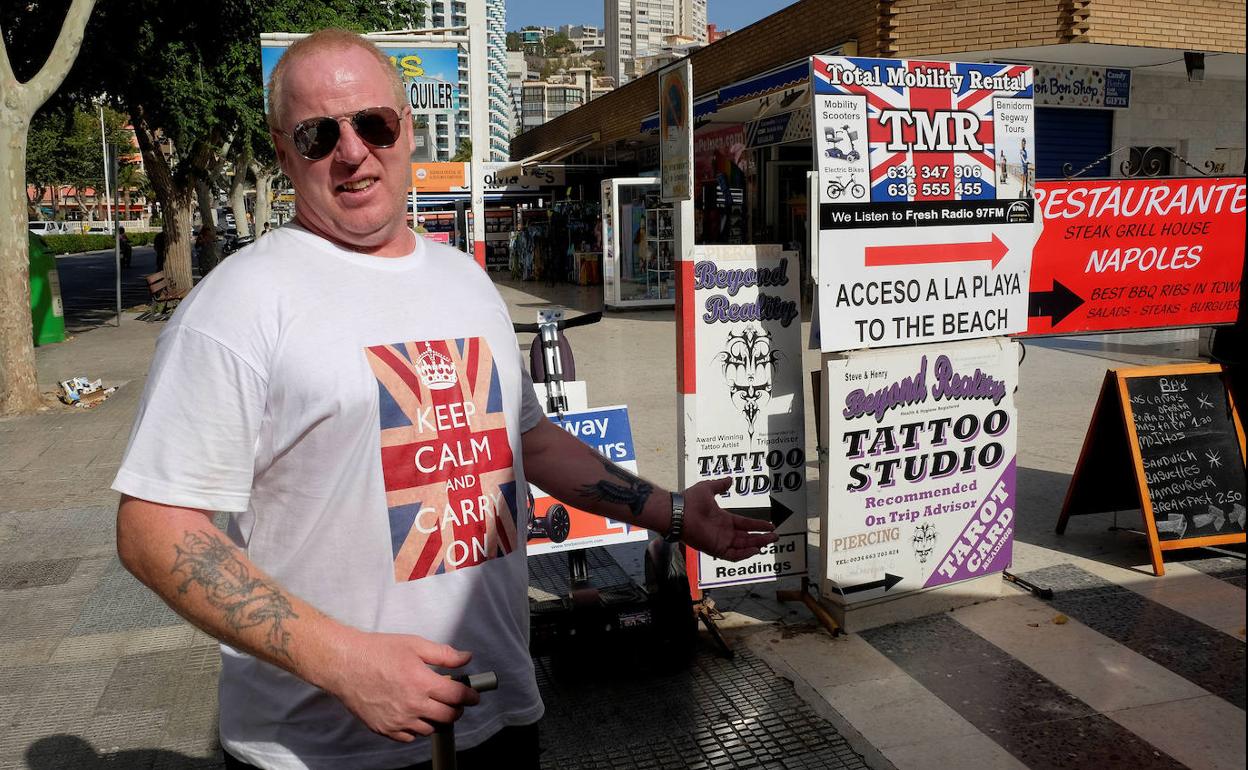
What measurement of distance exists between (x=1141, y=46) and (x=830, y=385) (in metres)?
10.8

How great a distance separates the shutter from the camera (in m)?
14.8

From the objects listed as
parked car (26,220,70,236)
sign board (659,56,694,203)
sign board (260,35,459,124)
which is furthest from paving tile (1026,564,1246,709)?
parked car (26,220,70,236)

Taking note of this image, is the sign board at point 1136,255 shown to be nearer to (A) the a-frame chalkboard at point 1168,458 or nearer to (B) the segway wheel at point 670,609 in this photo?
(A) the a-frame chalkboard at point 1168,458

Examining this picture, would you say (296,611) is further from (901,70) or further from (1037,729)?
(901,70)

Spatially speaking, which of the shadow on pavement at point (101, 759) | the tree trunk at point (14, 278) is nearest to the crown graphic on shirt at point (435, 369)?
the shadow on pavement at point (101, 759)

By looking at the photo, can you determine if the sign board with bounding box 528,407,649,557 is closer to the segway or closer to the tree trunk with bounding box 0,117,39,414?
the segway

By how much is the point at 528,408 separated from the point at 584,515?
2.61m

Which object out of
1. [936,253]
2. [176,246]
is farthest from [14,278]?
[176,246]

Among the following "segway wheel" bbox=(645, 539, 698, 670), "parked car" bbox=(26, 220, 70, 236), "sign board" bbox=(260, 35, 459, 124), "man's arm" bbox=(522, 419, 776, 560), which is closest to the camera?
"man's arm" bbox=(522, 419, 776, 560)

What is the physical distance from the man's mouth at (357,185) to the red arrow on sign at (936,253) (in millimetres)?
3048

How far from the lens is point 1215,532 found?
5410 mm

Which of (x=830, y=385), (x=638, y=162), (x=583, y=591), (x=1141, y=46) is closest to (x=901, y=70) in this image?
(x=830, y=385)

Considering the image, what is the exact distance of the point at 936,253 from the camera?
470cm

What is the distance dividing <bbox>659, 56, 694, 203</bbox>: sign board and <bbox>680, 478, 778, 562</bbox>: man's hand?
7.60 ft
